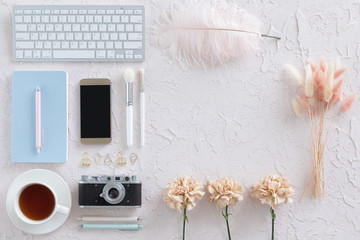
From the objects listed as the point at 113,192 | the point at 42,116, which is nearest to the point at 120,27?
the point at 42,116

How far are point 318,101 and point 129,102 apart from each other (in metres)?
0.45

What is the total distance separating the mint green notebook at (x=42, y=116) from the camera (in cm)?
95

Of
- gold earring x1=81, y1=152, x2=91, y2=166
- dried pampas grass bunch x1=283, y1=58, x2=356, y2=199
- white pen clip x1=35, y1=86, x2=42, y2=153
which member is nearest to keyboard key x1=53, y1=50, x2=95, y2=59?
white pen clip x1=35, y1=86, x2=42, y2=153

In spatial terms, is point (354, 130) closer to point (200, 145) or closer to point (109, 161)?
point (200, 145)

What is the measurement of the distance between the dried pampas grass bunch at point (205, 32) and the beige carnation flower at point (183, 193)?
284mm

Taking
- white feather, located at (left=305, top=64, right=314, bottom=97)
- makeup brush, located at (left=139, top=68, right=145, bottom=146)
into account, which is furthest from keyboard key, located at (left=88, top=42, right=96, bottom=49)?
white feather, located at (left=305, top=64, right=314, bottom=97)

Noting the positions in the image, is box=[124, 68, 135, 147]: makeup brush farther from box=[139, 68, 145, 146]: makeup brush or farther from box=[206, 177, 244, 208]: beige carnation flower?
box=[206, 177, 244, 208]: beige carnation flower

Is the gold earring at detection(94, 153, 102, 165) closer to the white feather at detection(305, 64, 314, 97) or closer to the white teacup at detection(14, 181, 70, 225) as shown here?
the white teacup at detection(14, 181, 70, 225)

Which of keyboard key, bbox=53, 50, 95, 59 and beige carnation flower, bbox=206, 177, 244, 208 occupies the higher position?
keyboard key, bbox=53, 50, 95, 59

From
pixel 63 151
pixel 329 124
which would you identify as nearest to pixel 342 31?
pixel 329 124

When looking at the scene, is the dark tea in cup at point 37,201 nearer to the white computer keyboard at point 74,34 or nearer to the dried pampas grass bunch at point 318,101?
the white computer keyboard at point 74,34

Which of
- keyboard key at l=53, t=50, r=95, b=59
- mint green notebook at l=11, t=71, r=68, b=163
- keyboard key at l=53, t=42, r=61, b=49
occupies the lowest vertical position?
mint green notebook at l=11, t=71, r=68, b=163

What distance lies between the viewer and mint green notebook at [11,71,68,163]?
948mm

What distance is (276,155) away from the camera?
966 millimetres
